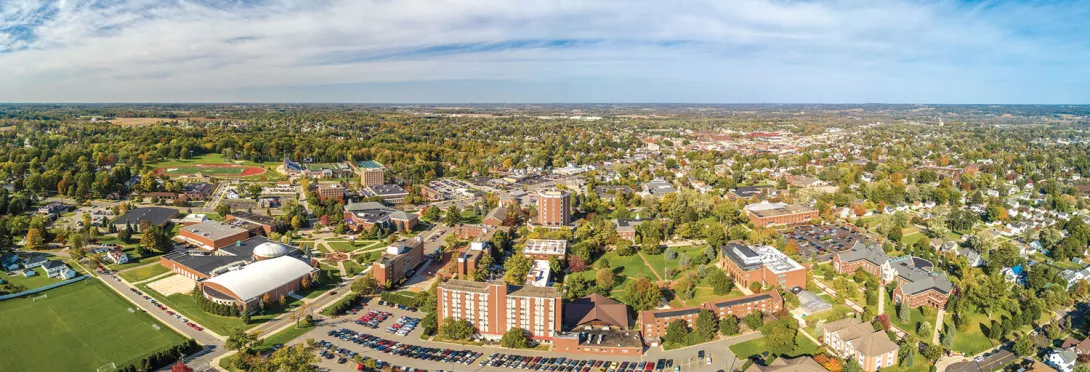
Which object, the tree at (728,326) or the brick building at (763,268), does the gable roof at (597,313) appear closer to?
the tree at (728,326)

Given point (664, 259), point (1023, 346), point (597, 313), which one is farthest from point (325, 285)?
point (1023, 346)

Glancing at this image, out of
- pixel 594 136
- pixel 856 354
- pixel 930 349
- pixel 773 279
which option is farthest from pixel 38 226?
pixel 594 136

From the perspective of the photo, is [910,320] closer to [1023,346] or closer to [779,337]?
[1023,346]

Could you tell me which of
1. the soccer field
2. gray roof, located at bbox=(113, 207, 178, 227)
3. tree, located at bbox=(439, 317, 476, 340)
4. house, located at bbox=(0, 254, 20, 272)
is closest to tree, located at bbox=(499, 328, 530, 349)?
tree, located at bbox=(439, 317, 476, 340)

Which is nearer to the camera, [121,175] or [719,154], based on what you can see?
[121,175]

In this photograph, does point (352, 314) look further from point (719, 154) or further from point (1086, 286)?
point (719, 154)

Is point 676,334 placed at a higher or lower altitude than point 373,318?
higher
